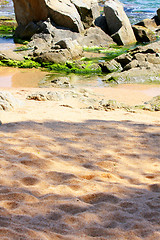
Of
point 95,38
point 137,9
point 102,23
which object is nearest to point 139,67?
point 95,38

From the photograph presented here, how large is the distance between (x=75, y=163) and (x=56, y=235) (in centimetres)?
149

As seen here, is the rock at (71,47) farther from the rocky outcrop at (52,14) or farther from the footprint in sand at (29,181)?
the footprint in sand at (29,181)

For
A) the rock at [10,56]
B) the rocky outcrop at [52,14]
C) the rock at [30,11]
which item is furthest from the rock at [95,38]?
the rock at [10,56]

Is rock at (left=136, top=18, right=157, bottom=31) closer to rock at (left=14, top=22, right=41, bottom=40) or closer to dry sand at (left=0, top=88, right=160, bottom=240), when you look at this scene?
rock at (left=14, top=22, right=41, bottom=40)

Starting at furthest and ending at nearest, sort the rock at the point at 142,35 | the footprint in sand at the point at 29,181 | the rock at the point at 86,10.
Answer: the rock at the point at 142,35 → the rock at the point at 86,10 → the footprint in sand at the point at 29,181

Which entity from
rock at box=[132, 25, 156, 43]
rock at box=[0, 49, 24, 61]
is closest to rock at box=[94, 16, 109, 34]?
rock at box=[132, 25, 156, 43]

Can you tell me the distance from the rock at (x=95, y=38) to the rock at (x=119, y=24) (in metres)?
0.66

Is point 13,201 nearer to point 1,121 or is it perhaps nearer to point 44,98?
point 1,121

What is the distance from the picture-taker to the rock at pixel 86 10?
2122cm

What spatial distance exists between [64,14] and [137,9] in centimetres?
2157

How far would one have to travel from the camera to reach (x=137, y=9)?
3816 cm

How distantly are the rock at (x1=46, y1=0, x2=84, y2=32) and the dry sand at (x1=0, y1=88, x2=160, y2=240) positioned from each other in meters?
15.8

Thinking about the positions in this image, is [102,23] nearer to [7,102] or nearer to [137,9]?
[137,9]

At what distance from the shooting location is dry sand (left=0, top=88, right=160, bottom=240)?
2.20m
